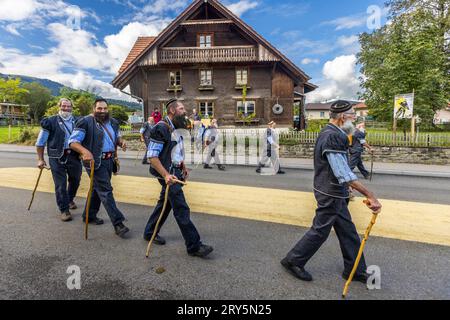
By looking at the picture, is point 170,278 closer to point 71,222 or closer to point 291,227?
point 291,227

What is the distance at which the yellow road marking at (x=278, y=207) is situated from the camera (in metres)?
4.20

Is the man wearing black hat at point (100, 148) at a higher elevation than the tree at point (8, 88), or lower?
lower

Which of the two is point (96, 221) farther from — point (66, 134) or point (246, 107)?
point (246, 107)

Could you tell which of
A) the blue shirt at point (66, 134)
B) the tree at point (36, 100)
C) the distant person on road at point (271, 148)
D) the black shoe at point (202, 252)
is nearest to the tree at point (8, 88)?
the tree at point (36, 100)

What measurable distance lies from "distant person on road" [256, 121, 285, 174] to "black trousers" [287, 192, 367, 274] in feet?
22.1

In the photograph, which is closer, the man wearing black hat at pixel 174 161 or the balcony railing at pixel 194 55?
the man wearing black hat at pixel 174 161

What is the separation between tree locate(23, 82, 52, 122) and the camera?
69.2m

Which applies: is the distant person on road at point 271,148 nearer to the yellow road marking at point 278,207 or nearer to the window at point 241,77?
the yellow road marking at point 278,207

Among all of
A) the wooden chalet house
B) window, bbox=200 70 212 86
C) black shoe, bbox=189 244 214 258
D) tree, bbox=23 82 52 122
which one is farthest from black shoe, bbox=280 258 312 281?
tree, bbox=23 82 52 122

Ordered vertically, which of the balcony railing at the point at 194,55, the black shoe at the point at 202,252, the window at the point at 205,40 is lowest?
the black shoe at the point at 202,252

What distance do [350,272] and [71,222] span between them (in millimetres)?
4196

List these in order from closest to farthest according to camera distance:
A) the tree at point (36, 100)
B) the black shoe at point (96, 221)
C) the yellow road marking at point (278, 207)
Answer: the yellow road marking at point (278, 207)
the black shoe at point (96, 221)
the tree at point (36, 100)
